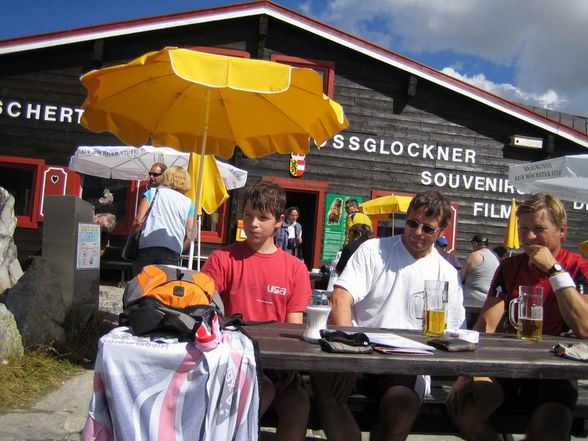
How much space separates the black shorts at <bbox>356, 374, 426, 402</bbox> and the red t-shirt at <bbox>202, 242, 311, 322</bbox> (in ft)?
1.60

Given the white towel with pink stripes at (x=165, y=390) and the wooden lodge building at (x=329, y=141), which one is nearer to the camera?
the white towel with pink stripes at (x=165, y=390)

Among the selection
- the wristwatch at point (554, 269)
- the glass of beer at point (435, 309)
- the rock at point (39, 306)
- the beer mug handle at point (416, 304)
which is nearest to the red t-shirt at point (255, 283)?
the beer mug handle at point (416, 304)

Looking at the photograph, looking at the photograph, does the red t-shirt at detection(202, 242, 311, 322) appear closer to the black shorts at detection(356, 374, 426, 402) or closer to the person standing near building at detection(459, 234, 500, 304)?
the black shorts at detection(356, 374, 426, 402)

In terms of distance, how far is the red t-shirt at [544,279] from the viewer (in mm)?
2932

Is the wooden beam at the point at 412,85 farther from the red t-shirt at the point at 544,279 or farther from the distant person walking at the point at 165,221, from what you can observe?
the red t-shirt at the point at 544,279

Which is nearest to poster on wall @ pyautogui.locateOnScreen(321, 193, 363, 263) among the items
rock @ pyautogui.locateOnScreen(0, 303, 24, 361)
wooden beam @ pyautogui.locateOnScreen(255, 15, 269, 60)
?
wooden beam @ pyautogui.locateOnScreen(255, 15, 269, 60)

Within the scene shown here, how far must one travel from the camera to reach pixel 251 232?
2896 millimetres

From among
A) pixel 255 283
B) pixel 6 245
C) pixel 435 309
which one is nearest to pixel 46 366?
pixel 6 245

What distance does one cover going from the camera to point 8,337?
4.18 m

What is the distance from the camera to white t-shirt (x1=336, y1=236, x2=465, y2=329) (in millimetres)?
2963

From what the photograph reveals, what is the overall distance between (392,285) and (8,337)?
9.50ft

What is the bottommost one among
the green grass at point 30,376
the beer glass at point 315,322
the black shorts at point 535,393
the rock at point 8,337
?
the green grass at point 30,376

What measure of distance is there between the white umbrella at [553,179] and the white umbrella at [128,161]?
4.22m

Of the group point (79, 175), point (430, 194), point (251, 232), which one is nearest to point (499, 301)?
point (430, 194)
